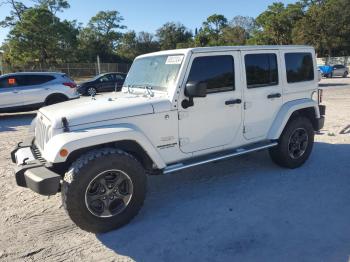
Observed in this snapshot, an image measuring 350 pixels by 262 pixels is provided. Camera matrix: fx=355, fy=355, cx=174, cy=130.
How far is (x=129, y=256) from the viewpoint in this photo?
3564 mm

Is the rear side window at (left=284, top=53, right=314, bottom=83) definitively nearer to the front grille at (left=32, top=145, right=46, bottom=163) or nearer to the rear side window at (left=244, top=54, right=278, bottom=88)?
the rear side window at (left=244, top=54, right=278, bottom=88)

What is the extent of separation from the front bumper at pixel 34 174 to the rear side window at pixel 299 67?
3.85 m

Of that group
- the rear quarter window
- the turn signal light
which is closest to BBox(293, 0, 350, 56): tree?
the rear quarter window

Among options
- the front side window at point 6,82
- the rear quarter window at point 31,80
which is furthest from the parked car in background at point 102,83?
the front side window at point 6,82

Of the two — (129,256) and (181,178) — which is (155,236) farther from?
(181,178)

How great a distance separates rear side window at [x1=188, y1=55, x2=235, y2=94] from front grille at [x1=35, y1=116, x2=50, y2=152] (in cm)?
185

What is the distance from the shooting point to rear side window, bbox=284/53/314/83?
5637 mm

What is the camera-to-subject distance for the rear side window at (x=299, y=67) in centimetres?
564

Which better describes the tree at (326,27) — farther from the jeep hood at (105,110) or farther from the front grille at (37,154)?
the front grille at (37,154)

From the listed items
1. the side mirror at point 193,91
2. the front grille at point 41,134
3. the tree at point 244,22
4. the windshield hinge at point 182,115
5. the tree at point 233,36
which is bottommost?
the front grille at point 41,134

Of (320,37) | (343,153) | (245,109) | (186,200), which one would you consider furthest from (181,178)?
(320,37)

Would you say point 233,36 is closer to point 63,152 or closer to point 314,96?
point 314,96

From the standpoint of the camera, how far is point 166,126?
436 centimetres

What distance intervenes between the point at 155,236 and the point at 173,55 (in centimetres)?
233
